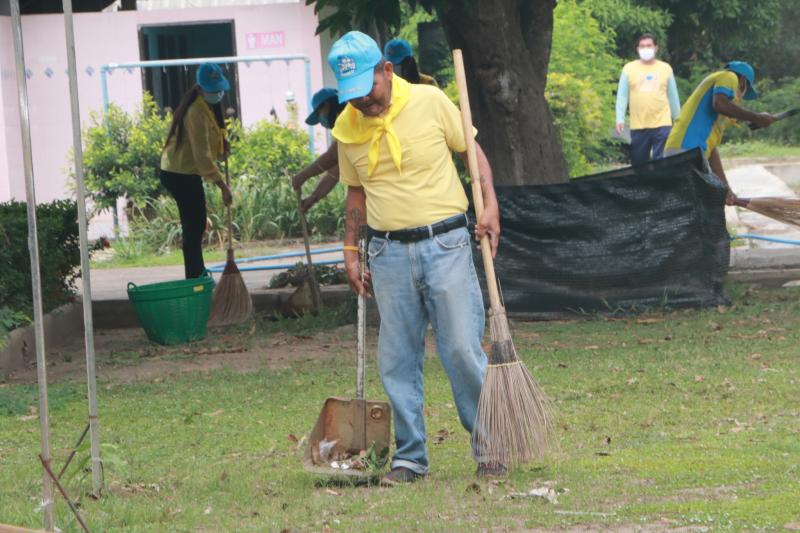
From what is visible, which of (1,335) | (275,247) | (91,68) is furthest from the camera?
(91,68)

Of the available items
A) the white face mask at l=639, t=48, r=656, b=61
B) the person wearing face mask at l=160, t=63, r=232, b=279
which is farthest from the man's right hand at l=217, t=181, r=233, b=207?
the white face mask at l=639, t=48, r=656, b=61

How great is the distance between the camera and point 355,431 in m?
5.97

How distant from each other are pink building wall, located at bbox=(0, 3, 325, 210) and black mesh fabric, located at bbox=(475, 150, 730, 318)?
8.67 meters

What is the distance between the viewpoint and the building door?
760 inches

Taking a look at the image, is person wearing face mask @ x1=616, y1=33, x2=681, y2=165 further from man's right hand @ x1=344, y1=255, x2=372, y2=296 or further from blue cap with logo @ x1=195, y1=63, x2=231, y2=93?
man's right hand @ x1=344, y1=255, x2=372, y2=296

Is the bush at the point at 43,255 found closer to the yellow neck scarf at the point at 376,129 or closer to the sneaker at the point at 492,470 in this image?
the yellow neck scarf at the point at 376,129

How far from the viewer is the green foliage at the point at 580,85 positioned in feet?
57.8

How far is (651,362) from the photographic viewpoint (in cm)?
850

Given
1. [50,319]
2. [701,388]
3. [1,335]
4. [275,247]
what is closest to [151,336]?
[50,319]

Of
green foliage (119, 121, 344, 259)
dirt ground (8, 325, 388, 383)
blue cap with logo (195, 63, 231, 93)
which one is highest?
blue cap with logo (195, 63, 231, 93)

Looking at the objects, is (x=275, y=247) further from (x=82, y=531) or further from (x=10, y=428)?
(x=82, y=531)

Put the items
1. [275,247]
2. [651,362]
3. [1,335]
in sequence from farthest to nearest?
[275,247], [1,335], [651,362]

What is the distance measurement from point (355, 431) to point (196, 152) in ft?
18.3

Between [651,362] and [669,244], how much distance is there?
218cm
